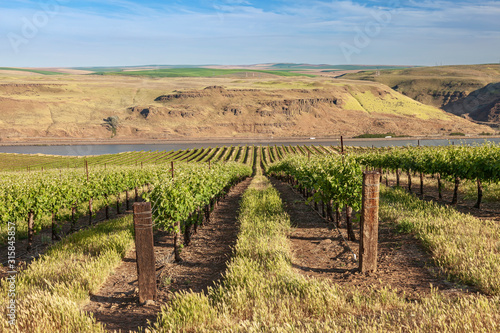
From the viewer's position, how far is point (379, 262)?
8250mm

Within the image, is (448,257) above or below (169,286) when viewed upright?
above

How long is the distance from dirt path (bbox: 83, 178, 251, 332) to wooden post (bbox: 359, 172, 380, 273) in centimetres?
347

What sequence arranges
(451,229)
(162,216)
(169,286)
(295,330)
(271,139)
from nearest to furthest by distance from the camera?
(295,330) → (169,286) → (451,229) → (162,216) → (271,139)

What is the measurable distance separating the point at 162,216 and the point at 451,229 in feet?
28.3

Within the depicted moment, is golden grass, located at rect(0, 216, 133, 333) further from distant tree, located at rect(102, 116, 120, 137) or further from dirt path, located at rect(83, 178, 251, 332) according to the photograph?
distant tree, located at rect(102, 116, 120, 137)

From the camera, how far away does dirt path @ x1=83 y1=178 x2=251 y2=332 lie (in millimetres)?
6293

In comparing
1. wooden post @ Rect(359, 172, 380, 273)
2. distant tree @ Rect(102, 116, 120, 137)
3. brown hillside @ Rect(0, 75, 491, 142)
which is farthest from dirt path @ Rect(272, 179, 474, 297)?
distant tree @ Rect(102, 116, 120, 137)

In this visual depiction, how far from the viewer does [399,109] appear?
156750 millimetres

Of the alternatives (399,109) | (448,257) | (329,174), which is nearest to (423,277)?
(448,257)

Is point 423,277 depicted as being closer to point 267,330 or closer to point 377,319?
point 377,319

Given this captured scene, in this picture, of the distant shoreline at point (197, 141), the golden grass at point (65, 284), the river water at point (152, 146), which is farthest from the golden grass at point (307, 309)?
the distant shoreline at point (197, 141)

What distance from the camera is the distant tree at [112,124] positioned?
428 feet

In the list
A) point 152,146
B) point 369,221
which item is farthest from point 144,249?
point 152,146

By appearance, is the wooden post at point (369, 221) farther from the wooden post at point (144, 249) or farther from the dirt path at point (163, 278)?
the wooden post at point (144, 249)
